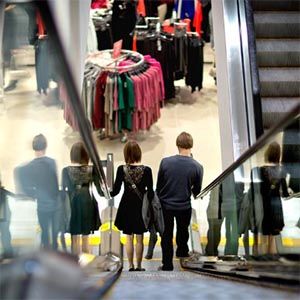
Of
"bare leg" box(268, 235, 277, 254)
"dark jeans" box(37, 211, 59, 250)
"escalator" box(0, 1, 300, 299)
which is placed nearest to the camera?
"escalator" box(0, 1, 300, 299)

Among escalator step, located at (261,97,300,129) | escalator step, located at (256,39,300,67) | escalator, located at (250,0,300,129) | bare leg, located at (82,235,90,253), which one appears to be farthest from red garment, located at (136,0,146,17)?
bare leg, located at (82,235,90,253)

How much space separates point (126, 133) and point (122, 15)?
244cm

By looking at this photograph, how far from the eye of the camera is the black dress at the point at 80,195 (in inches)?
170

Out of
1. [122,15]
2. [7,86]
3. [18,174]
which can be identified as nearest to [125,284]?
[18,174]

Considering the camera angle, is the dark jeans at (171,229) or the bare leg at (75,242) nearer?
the bare leg at (75,242)

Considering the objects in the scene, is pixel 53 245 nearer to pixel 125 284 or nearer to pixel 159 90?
pixel 125 284

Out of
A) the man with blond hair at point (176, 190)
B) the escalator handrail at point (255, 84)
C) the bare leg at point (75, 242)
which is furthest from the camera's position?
the escalator handrail at point (255, 84)

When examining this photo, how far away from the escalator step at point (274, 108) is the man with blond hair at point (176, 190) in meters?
1.44

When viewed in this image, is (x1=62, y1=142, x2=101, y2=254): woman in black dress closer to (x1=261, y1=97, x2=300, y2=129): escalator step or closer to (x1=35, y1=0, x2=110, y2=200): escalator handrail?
(x1=35, y1=0, x2=110, y2=200): escalator handrail

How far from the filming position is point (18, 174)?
399 cm

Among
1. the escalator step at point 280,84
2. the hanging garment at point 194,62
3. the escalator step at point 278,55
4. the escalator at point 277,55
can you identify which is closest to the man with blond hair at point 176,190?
the escalator at point 277,55

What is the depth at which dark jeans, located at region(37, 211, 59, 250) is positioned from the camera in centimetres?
351

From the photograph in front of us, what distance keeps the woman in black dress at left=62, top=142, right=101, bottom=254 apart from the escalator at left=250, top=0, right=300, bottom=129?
326 cm

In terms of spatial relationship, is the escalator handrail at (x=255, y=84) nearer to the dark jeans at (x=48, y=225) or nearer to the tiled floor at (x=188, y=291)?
the tiled floor at (x=188, y=291)
